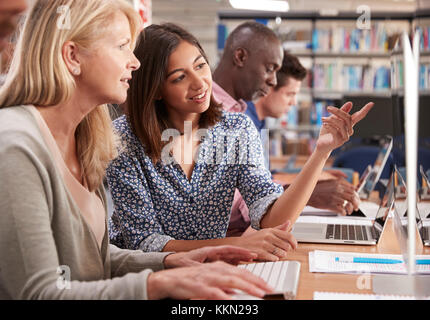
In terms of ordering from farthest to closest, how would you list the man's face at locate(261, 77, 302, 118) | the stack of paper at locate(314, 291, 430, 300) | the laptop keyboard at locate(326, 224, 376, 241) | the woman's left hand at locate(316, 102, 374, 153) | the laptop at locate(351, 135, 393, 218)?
the man's face at locate(261, 77, 302, 118)
the laptop at locate(351, 135, 393, 218)
the laptop keyboard at locate(326, 224, 376, 241)
the woman's left hand at locate(316, 102, 374, 153)
the stack of paper at locate(314, 291, 430, 300)

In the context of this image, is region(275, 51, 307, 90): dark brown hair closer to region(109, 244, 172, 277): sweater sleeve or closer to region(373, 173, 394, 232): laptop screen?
region(373, 173, 394, 232): laptop screen

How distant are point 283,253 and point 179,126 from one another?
52 cm

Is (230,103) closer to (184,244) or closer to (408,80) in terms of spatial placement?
(184,244)

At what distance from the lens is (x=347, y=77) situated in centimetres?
496

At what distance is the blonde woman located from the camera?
0.74 metres

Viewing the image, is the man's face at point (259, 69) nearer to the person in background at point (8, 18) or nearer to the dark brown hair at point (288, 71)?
the dark brown hair at point (288, 71)

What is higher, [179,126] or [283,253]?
[179,126]

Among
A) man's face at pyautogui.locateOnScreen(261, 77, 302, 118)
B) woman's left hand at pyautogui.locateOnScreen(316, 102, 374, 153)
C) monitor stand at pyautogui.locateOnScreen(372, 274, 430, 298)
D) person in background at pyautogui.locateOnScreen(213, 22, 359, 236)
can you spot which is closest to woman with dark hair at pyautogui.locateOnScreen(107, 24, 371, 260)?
woman's left hand at pyautogui.locateOnScreen(316, 102, 374, 153)

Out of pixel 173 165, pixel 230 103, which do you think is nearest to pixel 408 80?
pixel 173 165

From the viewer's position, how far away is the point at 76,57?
92 centimetres

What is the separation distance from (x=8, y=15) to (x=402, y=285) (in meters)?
0.80

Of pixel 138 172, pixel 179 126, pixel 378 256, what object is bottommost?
pixel 378 256

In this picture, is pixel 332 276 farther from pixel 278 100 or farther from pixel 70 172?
pixel 278 100

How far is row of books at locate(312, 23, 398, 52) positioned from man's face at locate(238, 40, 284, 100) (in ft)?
8.86
